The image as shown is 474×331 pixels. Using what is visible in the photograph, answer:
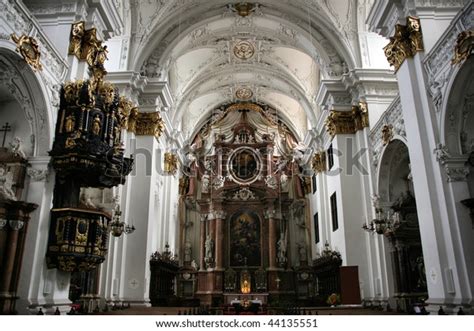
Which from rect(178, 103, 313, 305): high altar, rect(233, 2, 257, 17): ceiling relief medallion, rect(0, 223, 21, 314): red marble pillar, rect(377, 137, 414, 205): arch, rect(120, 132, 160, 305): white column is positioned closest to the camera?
rect(0, 223, 21, 314): red marble pillar

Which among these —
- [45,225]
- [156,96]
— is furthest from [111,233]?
[156,96]

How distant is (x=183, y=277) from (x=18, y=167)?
46.5 ft

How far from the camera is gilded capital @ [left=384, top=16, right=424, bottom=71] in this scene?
8.93m

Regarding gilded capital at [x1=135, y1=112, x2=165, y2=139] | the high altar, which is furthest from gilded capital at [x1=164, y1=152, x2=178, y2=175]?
the high altar

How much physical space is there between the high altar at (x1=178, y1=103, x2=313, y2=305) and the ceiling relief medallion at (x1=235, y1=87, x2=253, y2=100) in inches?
19.7

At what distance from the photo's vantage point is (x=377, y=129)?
1271cm

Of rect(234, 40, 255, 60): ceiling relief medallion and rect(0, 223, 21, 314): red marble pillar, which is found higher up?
rect(234, 40, 255, 60): ceiling relief medallion

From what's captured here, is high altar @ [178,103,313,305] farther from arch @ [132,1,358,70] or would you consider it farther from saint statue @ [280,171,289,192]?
arch @ [132,1,358,70]

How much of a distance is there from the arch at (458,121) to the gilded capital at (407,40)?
1.57 meters

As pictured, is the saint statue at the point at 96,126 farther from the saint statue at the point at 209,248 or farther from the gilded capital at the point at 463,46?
the saint statue at the point at 209,248

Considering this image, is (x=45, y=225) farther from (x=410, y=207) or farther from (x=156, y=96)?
(x=410, y=207)

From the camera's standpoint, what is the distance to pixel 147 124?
1476cm

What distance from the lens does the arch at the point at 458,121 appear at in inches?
309

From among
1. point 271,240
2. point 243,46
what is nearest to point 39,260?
point 243,46
